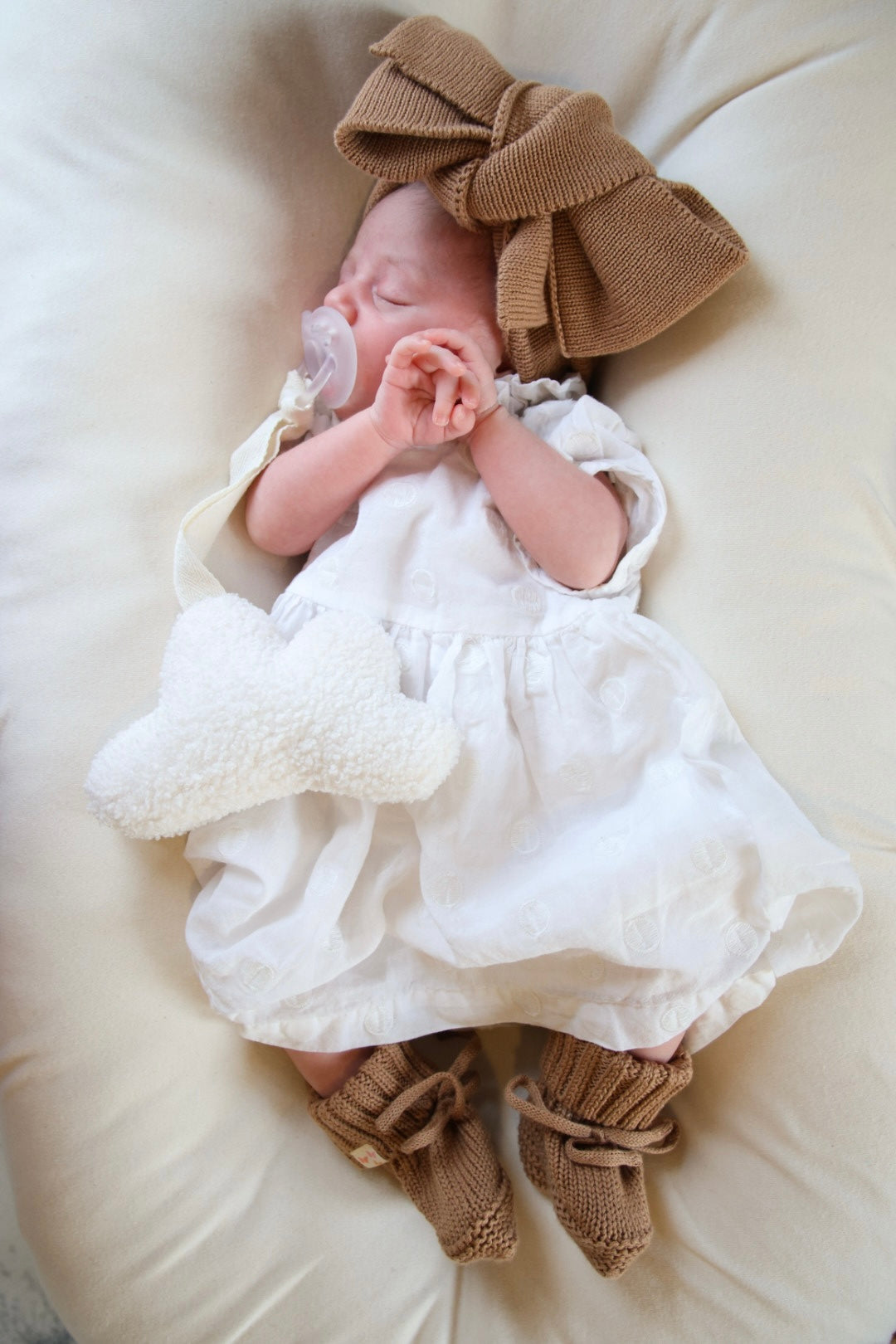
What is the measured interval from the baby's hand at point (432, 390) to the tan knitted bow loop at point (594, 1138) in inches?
24.8

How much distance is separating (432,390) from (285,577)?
0.90ft

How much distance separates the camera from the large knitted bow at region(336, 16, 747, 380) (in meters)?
0.83

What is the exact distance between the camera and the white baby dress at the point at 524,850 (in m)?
0.74

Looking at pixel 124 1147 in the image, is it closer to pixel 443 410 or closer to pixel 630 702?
pixel 630 702

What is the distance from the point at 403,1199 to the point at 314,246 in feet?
3.30

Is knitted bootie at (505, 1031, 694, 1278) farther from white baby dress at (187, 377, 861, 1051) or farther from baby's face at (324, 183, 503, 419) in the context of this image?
baby's face at (324, 183, 503, 419)

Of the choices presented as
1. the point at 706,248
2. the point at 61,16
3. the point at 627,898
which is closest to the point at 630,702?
the point at 627,898

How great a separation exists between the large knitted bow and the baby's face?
4 centimetres

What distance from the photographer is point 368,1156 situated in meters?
0.82

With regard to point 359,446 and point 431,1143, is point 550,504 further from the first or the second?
point 431,1143

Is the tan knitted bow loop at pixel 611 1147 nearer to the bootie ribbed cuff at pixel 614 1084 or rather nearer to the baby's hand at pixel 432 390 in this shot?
the bootie ribbed cuff at pixel 614 1084

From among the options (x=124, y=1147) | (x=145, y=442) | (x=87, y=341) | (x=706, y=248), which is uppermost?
(x=87, y=341)

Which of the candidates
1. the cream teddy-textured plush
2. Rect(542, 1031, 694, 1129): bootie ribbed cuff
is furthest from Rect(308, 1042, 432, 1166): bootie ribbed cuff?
the cream teddy-textured plush

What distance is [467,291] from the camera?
3.02 feet
